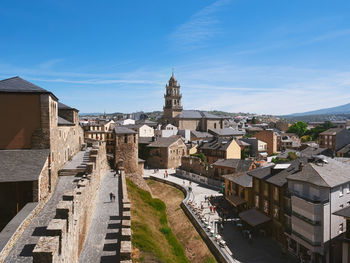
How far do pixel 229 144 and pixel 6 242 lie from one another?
45.9m

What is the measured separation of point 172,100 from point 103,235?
8488 centimetres

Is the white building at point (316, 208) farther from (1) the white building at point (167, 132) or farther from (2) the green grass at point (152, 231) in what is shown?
(1) the white building at point (167, 132)

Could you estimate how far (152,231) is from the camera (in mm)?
20219

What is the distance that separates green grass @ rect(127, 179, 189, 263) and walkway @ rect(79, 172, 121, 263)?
6.11ft

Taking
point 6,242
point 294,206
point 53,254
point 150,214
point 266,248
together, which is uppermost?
point 53,254

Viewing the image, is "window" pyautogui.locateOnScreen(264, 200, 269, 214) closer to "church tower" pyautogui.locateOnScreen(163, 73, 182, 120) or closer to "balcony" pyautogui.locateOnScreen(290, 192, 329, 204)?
"balcony" pyautogui.locateOnScreen(290, 192, 329, 204)

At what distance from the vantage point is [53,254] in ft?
23.6

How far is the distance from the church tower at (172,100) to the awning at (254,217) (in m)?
70.4

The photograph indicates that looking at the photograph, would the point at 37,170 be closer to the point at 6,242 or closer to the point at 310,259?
the point at 6,242

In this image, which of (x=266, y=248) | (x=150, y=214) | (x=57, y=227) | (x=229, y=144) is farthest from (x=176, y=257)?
(x=229, y=144)

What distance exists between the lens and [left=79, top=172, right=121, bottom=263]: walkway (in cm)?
1261

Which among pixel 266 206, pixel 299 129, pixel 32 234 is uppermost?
pixel 299 129

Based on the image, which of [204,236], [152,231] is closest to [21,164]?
[152,231]

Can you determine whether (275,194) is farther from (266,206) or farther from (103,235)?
(103,235)
